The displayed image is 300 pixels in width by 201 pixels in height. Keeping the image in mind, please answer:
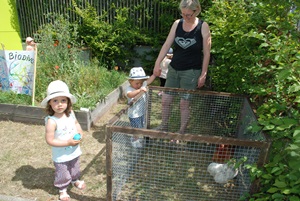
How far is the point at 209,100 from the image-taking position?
10.8 feet

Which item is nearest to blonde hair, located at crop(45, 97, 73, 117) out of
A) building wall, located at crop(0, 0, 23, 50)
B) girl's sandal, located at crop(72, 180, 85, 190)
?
girl's sandal, located at crop(72, 180, 85, 190)

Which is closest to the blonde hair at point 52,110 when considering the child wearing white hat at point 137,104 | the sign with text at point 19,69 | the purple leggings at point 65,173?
the purple leggings at point 65,173

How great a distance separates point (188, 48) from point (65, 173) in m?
2.00

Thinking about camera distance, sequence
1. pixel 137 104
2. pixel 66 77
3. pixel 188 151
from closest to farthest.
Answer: pixel 188 151 → pixel 137 104 → pixel 66 77

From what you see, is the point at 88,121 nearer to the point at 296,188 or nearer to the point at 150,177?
the point at 150,177

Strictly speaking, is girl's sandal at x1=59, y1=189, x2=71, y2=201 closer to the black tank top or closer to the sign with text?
the black tank top

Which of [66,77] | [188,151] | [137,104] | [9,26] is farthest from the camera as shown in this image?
[9,26]

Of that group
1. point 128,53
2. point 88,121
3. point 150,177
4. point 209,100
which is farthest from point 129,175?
point 128,53

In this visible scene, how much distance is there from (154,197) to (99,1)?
705 centimetres

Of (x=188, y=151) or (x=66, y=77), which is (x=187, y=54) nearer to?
(x=188, y=151)

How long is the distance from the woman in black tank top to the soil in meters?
1.06

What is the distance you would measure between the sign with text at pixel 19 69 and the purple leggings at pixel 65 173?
2419mm

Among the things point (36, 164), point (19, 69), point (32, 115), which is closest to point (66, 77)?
point (19, 69)

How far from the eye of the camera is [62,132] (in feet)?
8.72
